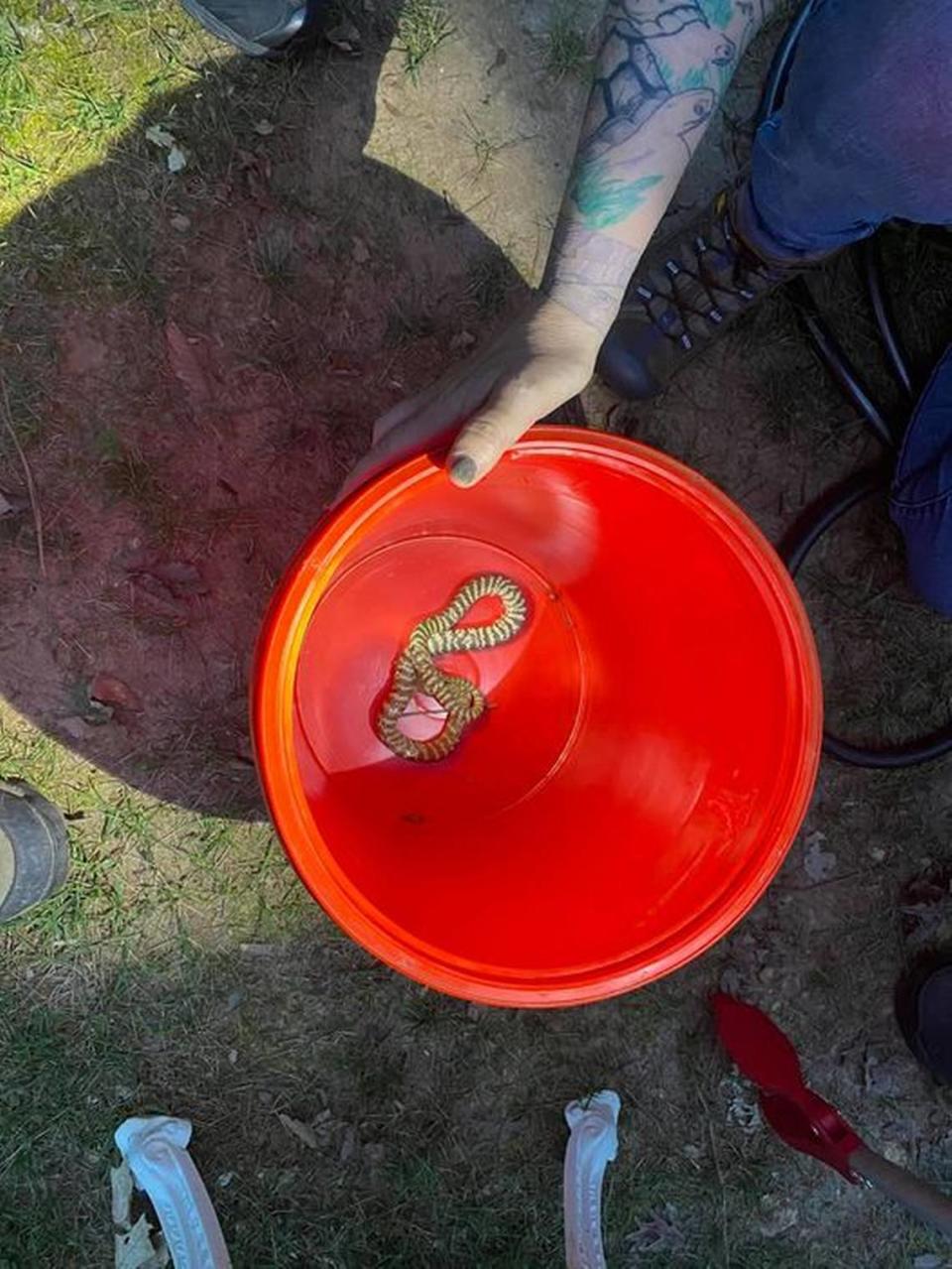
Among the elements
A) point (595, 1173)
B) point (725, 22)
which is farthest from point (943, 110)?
point (595, 1173)

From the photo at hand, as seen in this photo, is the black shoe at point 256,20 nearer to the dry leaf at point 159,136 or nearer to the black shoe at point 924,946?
the dry leaf at point 159,136

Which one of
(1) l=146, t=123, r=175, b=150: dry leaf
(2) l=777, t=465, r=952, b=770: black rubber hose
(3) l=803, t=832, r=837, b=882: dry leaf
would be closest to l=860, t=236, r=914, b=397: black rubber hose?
(2) l=777, t=465, r=952, b=770: black rubber hose

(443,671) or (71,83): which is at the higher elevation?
(71,83)

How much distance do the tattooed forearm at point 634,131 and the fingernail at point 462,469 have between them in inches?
12.0

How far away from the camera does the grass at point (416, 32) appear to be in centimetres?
171

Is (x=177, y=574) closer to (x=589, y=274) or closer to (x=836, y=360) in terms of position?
(x=589, y=274)

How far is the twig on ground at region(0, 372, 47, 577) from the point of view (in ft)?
5.49

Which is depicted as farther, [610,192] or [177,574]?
[177,574]

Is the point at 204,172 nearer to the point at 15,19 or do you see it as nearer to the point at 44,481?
the point at 15,19

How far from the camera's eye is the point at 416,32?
1711mm

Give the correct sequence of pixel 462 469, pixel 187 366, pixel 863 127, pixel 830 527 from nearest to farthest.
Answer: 1. pixel 462 469
2. pixel 863 127
3. pixel 187 366
4. pixel 830 527

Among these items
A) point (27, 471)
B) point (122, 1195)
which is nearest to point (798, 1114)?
point (122, 1195)

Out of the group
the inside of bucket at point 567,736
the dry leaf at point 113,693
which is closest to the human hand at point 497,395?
the inside of bucket at point 567,736

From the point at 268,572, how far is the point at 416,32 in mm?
855
